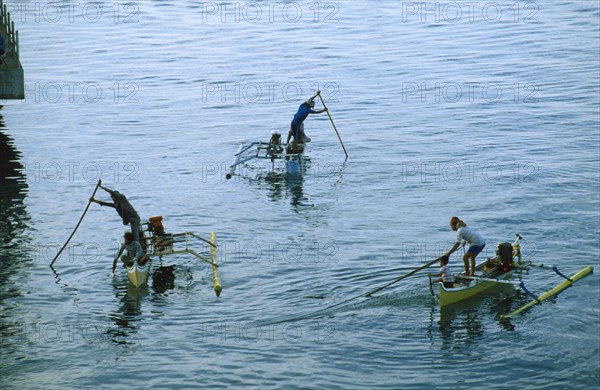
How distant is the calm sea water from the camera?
74.1ft

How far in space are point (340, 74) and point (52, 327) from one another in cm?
3408

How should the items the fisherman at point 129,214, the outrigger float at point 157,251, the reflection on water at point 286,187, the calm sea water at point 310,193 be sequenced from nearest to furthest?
the calm sea water at point 310,193, the outrigger float at point 157,251, the fisherman at point 129,214, the reflection on water at point 286,187

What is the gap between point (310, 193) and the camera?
35312 millimetres

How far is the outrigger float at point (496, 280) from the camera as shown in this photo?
2406cm

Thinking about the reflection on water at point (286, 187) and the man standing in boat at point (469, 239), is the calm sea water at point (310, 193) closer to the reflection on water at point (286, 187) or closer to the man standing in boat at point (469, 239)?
the reflection on water at point (286, 187)

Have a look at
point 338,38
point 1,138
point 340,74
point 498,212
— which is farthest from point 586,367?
point 338,38

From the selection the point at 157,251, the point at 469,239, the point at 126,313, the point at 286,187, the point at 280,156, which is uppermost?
the point at 280,156

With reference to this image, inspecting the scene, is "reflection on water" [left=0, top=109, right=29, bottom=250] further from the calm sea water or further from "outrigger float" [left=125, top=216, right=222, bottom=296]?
"outrigger float" [left=125, top=216, right=222, bottom=296]

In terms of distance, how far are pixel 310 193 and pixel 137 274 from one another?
1095 centimetres

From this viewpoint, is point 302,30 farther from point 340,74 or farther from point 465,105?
point 465,105

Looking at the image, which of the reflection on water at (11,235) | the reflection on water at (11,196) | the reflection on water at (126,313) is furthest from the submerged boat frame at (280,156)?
the reflection on water at (126,313)

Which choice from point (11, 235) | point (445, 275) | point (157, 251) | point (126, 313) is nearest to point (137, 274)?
point (157, 251)

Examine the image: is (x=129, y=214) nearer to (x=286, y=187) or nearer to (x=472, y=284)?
(x=472, y=284)

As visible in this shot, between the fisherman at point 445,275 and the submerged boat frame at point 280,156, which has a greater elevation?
the submerged boat frame at point 280,156
